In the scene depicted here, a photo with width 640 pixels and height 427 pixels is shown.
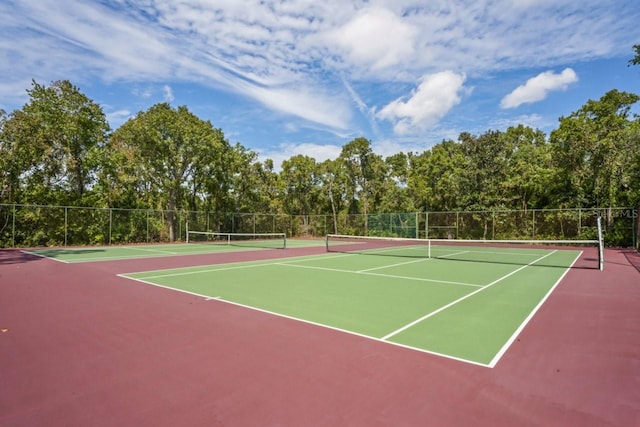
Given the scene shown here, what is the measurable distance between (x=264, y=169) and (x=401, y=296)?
3102 centimetres

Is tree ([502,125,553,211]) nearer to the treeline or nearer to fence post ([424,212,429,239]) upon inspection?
the treeline

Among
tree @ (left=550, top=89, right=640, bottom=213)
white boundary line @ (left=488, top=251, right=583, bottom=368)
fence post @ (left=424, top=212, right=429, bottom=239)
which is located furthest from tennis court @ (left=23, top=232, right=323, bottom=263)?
tree @ (left=550, top=89, right=640, bottom=213)

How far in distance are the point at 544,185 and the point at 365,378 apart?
31019mm

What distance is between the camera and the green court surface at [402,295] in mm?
4996

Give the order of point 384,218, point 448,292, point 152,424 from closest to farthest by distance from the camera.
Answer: point 152,424
point 448,292
point 384,218

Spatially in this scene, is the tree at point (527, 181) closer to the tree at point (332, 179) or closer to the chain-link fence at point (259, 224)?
the chain-link fence at point (259, 224)

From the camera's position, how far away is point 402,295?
7.62m

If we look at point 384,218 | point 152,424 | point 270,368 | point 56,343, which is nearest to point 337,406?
point 270,368

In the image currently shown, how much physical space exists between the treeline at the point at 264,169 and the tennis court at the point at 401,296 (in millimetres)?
16481

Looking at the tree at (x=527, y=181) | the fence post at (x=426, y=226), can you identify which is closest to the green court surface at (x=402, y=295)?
the fence post at (x=426, y=226)

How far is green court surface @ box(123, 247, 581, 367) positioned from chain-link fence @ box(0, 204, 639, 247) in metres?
13.8

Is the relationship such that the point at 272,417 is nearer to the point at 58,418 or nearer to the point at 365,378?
the point at 365,378

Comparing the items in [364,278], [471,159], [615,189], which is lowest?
[364,278]

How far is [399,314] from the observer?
20.0 feet
